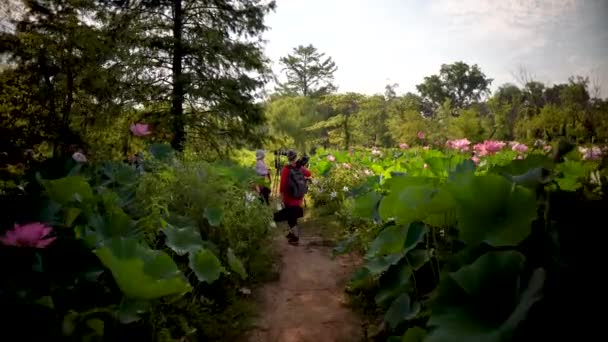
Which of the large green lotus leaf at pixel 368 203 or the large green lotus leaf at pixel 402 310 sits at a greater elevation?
the large green lotus leaf at pixel 368 203

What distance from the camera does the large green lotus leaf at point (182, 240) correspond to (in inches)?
109

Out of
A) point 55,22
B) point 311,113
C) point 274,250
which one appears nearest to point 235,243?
point 274,250

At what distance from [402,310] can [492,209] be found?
A: 93 cm

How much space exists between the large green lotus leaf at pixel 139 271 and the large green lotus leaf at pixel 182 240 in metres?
0.85

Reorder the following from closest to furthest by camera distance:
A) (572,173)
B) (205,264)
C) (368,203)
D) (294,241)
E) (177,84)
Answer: (572,173)
(205,264)
(368,203)
(294,241)
(177,84)

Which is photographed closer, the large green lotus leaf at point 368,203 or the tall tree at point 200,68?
the large green lotus leaf at point 368,203

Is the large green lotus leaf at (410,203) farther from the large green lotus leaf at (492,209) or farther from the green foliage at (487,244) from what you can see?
the large green lotus leaf at (492,209)

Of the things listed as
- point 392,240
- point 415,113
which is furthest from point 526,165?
point 415,113

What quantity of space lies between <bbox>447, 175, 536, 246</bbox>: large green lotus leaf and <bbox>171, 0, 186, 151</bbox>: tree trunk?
8.77 m

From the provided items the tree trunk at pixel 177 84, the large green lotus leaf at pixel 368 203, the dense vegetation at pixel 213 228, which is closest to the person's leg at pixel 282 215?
the dense vegetation at pixel 213 228

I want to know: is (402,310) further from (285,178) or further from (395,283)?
(285,178)

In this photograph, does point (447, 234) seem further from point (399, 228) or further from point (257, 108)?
point (257, 108)

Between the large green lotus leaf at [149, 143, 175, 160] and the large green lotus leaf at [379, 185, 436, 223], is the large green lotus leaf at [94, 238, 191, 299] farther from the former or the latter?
the large green lotus leaf at [149, 143, 175, 160]

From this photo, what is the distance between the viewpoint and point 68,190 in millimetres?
2297
